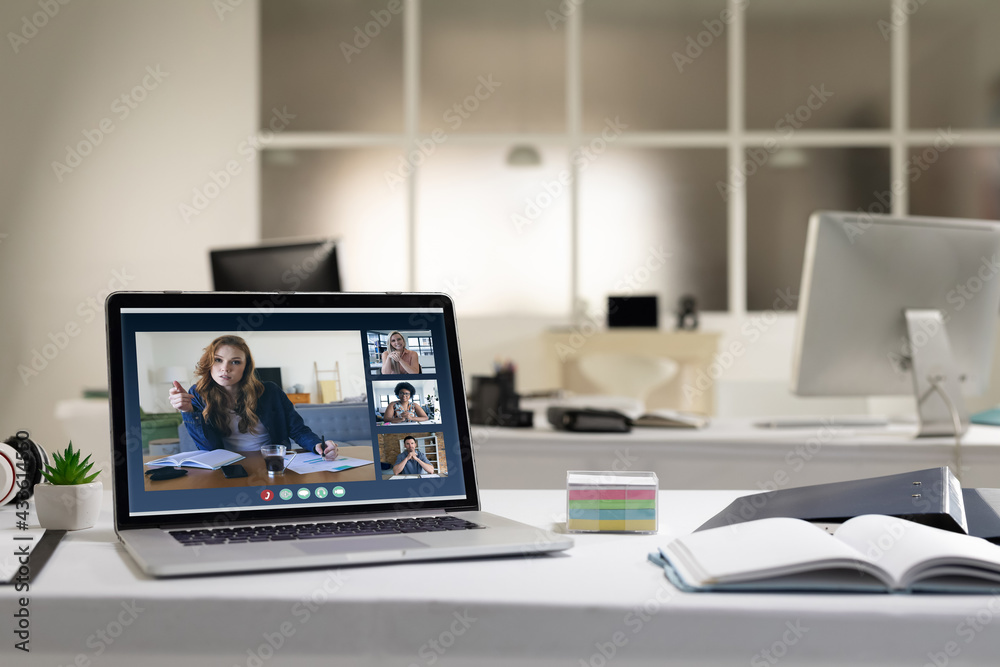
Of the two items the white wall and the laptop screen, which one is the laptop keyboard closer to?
the laptop screen

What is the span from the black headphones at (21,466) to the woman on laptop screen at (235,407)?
25cm

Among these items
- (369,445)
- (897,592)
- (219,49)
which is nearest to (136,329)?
(369,445)

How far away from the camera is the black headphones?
1.00m

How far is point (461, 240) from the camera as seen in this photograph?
562 centimetres

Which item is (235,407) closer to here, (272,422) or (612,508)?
(272,422)

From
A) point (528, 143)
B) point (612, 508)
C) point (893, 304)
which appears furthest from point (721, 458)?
point (528, 143)

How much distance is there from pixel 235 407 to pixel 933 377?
5.95 ft

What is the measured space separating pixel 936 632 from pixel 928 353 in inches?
65.5

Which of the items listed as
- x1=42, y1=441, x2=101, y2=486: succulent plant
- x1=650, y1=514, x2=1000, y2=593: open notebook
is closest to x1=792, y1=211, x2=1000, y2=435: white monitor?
x1=650, y1=514, x2=1000, y2=593: open notebook

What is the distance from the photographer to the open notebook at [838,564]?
0.67 meters

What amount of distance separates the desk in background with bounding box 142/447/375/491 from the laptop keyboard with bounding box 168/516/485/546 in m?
0.05

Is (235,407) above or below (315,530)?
above

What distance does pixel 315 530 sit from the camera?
0.82 m

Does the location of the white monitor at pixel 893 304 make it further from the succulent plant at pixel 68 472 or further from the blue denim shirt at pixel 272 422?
the succulent plant at pixel 68 472
